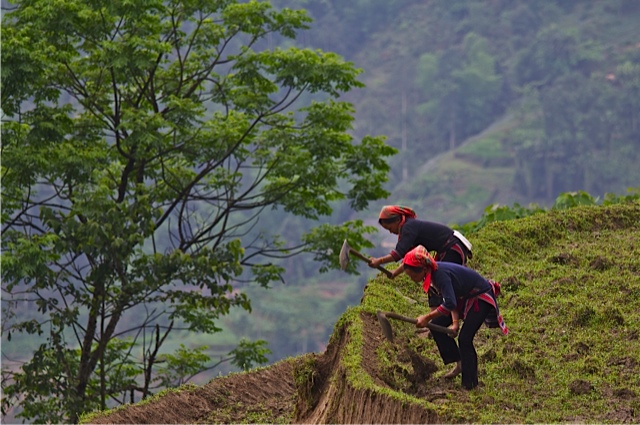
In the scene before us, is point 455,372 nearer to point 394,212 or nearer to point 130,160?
point 394,212

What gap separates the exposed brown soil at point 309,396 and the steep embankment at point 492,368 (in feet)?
0.03

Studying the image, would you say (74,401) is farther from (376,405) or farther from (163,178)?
(376,405)

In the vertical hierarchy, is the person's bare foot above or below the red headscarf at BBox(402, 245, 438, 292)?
below

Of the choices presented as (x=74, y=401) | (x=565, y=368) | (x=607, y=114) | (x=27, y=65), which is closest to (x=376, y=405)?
(x=565, y=368)

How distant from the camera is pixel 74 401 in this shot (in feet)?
46.5

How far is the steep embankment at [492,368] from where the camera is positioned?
7039mm

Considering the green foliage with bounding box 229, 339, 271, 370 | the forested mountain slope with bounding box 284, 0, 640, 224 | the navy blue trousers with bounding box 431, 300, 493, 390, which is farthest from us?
the forested mountain slope with bounding box 284, 0, 640, 224

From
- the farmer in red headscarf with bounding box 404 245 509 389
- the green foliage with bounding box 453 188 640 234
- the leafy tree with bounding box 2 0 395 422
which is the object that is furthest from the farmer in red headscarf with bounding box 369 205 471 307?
the leafy tree with bounding box 2 0 395 422

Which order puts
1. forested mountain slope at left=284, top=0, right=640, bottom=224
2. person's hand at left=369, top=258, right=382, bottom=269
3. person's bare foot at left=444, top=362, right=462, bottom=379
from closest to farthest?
person's bare foot at left=444, top=362, right=462, bottom=379, person's hand at left=369, top=258, right=382, bottom=269, forested mountain slope at left=284, top=0, right=640, bottom=224

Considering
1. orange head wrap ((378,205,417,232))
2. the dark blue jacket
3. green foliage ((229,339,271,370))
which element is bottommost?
the dark blue jacket

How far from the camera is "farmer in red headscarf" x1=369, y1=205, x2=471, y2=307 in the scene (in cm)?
819

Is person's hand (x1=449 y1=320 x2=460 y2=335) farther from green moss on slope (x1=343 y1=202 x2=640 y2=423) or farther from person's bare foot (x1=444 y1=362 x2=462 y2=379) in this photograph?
green moss on slope (x1=343 y1=202 x2=640 y2=423)

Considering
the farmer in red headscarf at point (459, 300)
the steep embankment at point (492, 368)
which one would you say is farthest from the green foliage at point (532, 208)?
the farmer in red headscarf at point (459, 300)

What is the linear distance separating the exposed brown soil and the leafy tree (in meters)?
4.76
